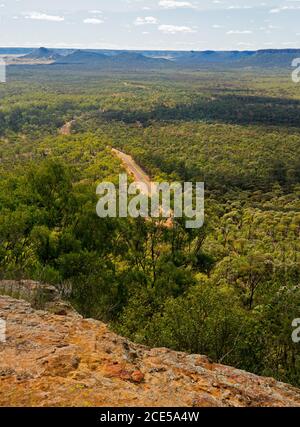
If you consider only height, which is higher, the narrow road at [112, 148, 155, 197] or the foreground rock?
the foreground rock

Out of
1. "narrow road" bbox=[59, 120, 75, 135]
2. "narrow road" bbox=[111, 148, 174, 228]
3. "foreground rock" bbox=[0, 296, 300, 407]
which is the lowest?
"narrow road" bbox=[111, 148, 174, 228]

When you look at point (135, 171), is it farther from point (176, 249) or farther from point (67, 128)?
point (67, 128)

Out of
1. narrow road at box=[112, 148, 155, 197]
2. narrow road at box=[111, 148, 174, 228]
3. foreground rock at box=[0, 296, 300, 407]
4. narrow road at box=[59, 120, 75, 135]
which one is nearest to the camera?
foreground rock at box=[0, 296, 300, 407]

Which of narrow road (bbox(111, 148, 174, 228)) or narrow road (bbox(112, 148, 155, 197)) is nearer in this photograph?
narrow road (bbox(111, 148, 174, 228))

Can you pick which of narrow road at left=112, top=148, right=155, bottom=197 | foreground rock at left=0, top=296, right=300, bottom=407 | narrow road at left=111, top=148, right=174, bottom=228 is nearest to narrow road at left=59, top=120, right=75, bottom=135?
narrow road at left=111, top=148, right=174, bottom=228

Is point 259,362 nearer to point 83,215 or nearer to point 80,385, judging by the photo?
point 80,385

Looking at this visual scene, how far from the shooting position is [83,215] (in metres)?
29.2

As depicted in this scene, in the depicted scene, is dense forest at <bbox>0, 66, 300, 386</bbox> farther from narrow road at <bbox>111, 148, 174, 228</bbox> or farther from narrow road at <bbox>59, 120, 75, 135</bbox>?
narrow road at <bbox>59, 120, 75, 135</bbox>

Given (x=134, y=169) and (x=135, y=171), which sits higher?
(x=134, y=169)

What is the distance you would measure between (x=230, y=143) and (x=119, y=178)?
59358 millimetres

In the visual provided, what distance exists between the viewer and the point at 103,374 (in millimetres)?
11578

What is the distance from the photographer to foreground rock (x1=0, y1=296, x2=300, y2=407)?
10453mm

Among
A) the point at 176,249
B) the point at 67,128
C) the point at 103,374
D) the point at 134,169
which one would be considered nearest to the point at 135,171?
the point at 134,169
